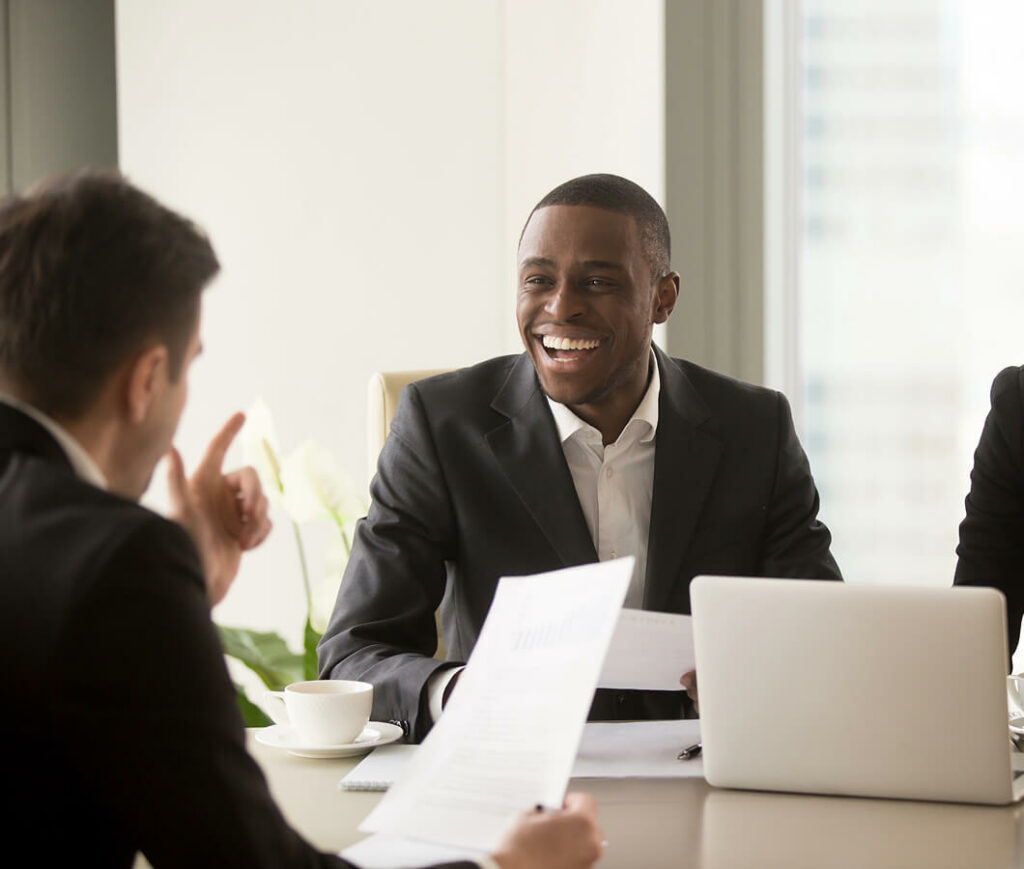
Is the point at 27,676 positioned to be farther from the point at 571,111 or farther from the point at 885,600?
the point at 571,111

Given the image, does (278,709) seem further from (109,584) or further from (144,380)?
(109,584)

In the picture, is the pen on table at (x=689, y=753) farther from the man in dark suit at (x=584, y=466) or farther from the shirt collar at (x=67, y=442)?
the shirt collar at (x=67, y=442)

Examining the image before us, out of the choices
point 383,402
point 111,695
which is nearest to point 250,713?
point 383,402

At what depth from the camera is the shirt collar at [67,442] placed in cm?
93

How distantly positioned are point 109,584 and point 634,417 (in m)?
1.29

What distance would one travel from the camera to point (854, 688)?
124 centimetres

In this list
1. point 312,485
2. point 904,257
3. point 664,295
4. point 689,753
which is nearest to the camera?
point 689,753

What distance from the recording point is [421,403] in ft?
6.49

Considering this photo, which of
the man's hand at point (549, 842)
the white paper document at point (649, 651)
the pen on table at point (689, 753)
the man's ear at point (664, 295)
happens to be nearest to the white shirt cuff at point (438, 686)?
the white paper document at point (649, 651)

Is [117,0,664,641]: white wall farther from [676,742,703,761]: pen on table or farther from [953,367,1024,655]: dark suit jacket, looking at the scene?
[676,742,703,761]: pen on table

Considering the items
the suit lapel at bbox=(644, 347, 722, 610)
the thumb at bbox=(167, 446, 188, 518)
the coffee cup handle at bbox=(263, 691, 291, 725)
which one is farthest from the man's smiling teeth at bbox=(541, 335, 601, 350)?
the thumb at bbox=(167, 446, 188, 518)

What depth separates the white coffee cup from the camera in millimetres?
1406

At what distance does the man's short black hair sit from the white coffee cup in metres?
0.89

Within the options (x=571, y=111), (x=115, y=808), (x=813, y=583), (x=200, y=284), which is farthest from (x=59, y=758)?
(x=571, y=111)
